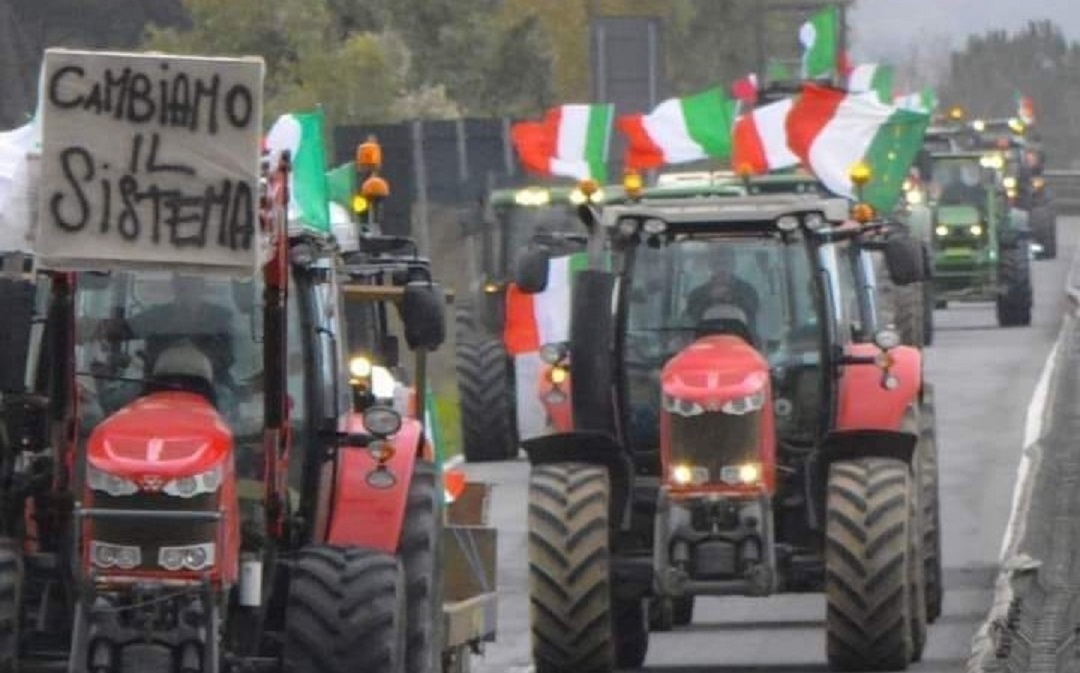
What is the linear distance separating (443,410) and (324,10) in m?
7.19

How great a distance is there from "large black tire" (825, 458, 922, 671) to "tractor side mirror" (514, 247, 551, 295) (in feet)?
6.38

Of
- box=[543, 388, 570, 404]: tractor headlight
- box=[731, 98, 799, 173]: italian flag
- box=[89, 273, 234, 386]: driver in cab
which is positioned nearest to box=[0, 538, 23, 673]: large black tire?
box=[89, 273, 234, 386]: driver in cab

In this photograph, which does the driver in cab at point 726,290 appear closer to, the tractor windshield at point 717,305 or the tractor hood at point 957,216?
the tractor windshield at point 717,305

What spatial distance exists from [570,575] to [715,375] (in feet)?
3.67

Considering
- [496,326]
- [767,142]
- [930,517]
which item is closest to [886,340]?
[930,517]

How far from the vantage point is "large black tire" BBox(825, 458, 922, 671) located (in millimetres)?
16953

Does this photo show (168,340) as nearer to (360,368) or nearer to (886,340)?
(360,368)

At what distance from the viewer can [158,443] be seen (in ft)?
39.3

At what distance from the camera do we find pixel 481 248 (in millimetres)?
30766

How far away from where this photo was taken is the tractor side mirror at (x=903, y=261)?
18250mm

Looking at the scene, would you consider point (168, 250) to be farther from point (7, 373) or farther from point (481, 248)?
point (481, 248)

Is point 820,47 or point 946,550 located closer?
point 946,550

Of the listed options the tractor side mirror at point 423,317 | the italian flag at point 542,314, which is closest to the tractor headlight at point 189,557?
the tractor side mirror at point 423,317

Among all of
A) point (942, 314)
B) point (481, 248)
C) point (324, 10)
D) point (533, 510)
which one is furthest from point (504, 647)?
point (942, 314)
